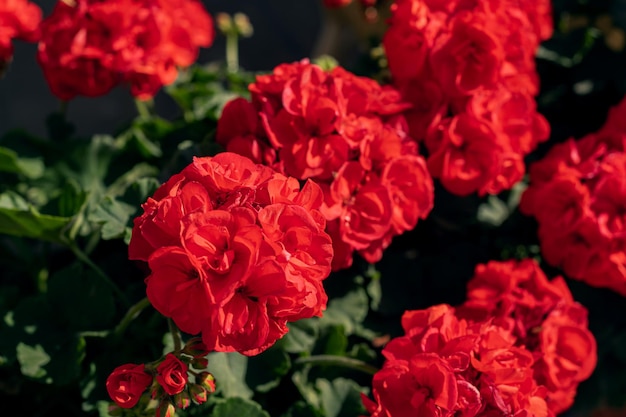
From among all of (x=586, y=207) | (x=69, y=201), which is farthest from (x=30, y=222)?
(x=586, y=207)

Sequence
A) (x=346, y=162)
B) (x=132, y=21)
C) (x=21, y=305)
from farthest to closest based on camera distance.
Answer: (x=132, y=21) → (x=21, y=305) → (x=346, y=162)

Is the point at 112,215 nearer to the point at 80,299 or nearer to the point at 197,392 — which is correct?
the point at 80,299

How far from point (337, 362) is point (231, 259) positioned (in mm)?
386

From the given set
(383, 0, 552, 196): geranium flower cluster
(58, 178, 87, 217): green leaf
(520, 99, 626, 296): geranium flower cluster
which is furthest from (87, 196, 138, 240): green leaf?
(520, 99, 626, 296): geranium flower cluster

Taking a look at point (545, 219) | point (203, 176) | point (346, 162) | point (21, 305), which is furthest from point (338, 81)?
point (21, 305)

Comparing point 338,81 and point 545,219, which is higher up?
point 338,81

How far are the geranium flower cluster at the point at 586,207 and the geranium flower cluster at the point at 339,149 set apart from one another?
24cm

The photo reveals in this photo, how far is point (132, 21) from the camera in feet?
3.84

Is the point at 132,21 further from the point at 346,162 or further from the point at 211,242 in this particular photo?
the point at 211,242

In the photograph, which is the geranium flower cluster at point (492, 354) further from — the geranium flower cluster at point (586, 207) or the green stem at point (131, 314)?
the green stem at point (131, 314)

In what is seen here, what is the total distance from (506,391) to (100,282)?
59cm

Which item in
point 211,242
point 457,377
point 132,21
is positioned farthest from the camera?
point 132,21

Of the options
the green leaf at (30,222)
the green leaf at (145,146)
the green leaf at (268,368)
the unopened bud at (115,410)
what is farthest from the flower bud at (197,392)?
the green leaf at (145,146)

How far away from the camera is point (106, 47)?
117 centimetres
